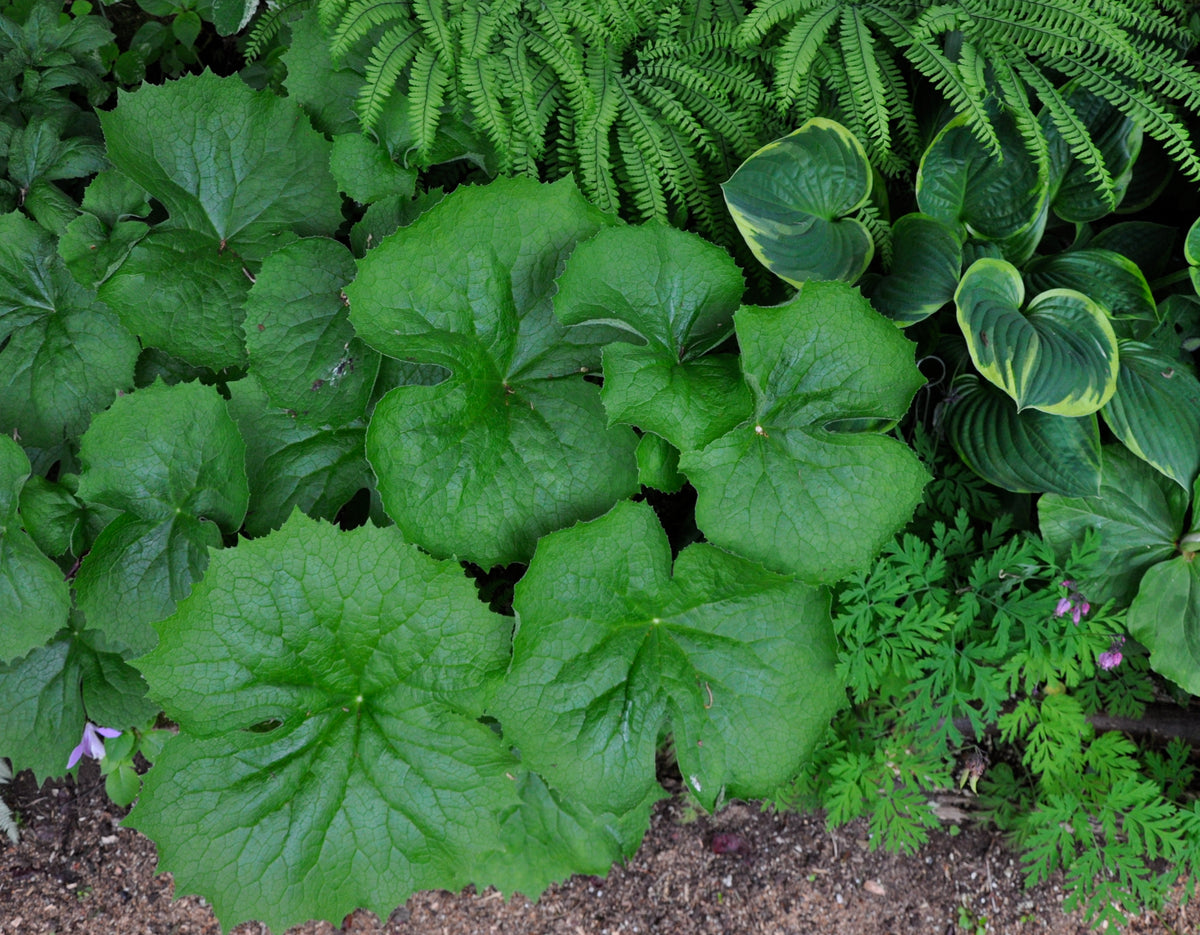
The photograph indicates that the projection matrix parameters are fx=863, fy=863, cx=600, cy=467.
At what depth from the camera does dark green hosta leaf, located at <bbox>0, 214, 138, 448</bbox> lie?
2223 millimetres

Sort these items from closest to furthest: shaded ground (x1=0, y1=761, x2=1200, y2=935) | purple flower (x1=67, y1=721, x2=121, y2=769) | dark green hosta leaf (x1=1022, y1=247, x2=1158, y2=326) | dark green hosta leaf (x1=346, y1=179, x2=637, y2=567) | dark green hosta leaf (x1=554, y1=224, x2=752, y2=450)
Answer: dark green hosta leaf (x1=554, y1=224, x2=752, y2=450) → dark green hosta leaf (x1=346, y1=179, x2=637, y2=567) → dark green hosta leaf (x1=1022, y1=247, x2=1158, y2=326) → purple flower (x1=67, y1=721, x2=121, y2=769) → shaded ground (x1=0, y1=761, x2=1200, y2=935)

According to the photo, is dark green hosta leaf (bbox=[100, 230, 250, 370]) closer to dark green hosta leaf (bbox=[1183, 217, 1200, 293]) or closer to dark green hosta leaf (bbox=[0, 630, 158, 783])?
dark green hosta leaf (bbox=[0, 630, 158, 783])

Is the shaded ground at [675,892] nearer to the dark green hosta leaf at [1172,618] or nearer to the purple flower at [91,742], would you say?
the purple flower at [91,742]

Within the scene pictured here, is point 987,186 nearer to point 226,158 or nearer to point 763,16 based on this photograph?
point 763,16

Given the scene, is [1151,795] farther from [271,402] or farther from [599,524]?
[271,402]

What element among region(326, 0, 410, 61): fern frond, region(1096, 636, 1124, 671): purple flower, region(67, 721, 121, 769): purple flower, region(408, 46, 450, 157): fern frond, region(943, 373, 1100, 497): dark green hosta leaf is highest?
region(326, 0, 410, 61): fern frond

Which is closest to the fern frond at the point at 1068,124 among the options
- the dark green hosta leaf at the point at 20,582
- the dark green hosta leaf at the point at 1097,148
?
the dark green hosta leaf at the point at 1097,148

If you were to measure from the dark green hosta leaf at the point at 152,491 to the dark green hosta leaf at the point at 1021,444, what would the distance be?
1.83 metres

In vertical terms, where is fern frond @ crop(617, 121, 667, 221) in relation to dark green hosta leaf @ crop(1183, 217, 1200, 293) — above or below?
above

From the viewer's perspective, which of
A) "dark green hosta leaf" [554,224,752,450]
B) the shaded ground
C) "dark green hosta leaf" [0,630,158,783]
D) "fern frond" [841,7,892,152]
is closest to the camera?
"dark green hosta leaf" [554,224,752,450]

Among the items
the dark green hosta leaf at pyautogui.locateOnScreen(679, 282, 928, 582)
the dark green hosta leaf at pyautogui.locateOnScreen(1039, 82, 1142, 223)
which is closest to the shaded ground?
the dark green hosta leaf at pyautogui.locateOnScreen(679, 282, 928, 582)

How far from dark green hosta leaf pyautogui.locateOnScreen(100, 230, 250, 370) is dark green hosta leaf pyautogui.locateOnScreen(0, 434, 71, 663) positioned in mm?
431

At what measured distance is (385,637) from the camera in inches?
78.5

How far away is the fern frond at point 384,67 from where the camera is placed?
80.5 inches
